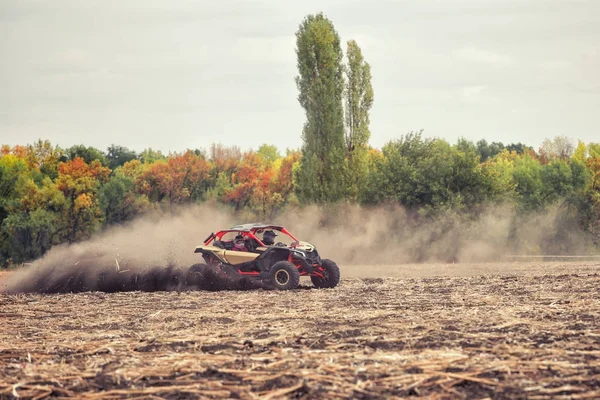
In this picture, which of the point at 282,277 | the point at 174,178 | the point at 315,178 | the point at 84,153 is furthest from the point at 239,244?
the point at 84,153

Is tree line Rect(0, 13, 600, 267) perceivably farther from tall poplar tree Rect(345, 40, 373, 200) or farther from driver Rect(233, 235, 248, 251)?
driver Rect(233, 235, 248, 251)

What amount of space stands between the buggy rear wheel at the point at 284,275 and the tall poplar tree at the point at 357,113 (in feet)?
105

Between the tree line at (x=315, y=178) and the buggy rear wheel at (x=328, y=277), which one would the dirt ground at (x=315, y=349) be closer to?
the buggy rear wheel at (x=328, y=277)

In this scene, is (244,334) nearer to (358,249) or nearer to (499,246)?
(358,249)

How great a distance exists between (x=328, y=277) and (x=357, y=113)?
114 ft

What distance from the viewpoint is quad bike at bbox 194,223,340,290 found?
23.5 meters

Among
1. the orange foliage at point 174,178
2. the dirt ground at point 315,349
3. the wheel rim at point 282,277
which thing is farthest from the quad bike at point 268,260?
the orange foliage at point 174,178

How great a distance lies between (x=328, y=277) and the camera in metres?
24.4

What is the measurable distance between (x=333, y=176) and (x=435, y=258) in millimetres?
8082

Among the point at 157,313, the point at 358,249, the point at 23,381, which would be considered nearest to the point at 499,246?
the point at 358,249

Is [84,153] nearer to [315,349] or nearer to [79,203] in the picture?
[79,203]

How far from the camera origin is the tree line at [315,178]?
55.8 m

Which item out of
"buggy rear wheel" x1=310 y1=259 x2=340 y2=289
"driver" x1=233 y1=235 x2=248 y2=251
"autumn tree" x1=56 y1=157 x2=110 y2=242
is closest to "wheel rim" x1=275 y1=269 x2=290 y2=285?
"buggy rear wheel" x1=310 y1=259 x2=340 y2=289

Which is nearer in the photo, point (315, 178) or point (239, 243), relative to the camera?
point (239, 243)
